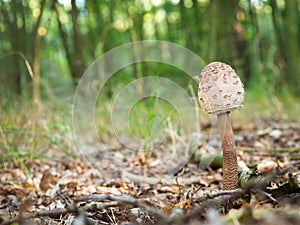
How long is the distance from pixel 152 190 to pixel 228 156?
877 mm

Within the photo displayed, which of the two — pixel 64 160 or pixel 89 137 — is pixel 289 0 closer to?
pixel 89 137

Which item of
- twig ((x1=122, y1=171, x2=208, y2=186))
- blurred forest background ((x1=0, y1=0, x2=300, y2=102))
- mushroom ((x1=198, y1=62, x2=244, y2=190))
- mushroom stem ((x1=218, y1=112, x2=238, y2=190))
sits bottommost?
twig ((x1=122, y1=171, x2=208, y2=186))

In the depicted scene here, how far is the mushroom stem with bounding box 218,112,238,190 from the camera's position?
7.09ft

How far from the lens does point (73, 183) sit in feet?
9.74

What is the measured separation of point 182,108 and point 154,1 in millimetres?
7015

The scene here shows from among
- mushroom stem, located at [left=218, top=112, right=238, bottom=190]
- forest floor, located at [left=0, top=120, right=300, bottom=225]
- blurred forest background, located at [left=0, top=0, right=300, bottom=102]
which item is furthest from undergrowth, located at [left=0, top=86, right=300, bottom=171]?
mushroom stem, located at [left=218, top=112, right=238, bottom=190]

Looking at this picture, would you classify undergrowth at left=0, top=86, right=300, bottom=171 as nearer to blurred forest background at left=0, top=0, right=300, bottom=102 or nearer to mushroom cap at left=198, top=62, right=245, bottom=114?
blurred forest background at left=0, top=0, right=300, bottom=102

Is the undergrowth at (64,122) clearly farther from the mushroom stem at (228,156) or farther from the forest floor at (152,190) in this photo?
the mushroom stem at (228,156)

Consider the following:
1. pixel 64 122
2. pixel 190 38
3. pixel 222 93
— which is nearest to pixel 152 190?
pixel 222 93

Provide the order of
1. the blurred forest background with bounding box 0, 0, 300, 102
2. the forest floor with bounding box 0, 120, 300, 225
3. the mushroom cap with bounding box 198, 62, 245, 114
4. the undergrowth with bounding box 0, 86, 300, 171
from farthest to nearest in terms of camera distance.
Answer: the blurred forest background with bounding box 0, 0, 300, 102, the undergrowth with bounding box 0, 86, 300, 171, the mushroom cap with bounding box 198, 62, 245, 114, the forest floor with bounding box 0, 120, 300, 225

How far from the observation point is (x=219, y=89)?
81.3 inches

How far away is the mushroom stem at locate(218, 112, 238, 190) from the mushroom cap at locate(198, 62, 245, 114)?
0.30 ft

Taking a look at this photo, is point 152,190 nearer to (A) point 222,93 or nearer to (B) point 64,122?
(A) point 222,93

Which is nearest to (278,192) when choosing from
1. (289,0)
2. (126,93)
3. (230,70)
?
(230,70)
